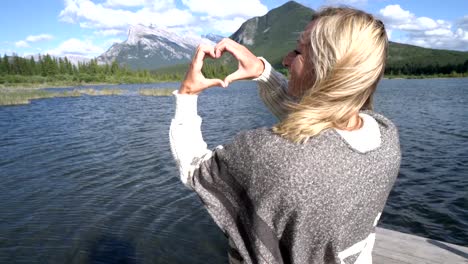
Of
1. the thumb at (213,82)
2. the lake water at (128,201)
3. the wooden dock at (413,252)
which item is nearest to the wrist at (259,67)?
the thumb at (213,82)

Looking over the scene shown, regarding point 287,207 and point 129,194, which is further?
point 129,194

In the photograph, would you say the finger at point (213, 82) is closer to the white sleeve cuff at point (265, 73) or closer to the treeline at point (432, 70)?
the white sleeve cuff at point (265, 73)

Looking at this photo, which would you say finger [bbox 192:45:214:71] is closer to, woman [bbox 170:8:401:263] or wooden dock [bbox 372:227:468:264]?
woman [bbox 170:8:401:263]

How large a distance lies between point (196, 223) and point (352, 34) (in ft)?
26.4

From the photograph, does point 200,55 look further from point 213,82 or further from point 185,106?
point 185,106

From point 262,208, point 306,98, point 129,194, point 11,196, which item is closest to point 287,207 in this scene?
point 262,208

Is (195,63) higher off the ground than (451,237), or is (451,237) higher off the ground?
(195,63)

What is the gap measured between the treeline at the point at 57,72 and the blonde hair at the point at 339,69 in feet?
382

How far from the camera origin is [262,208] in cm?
149

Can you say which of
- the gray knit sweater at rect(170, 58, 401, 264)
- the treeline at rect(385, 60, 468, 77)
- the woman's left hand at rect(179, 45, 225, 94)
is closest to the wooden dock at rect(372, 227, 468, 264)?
the gray knit sweater at rect(170, 58, 401, 264)

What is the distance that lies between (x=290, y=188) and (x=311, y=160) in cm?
13

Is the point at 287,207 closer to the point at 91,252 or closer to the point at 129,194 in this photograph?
the point at 91,252

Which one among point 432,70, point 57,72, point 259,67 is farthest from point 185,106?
point 432,70

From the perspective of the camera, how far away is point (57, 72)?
124000 mm
